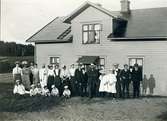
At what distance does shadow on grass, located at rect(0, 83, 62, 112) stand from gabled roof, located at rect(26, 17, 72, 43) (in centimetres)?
596

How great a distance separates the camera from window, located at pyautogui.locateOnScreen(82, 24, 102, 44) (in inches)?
697

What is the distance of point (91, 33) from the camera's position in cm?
1780

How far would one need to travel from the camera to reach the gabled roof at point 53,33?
62.7 ft

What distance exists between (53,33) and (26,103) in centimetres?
821

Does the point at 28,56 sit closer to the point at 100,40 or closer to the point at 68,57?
the point at 68,57

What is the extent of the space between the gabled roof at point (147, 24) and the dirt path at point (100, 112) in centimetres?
479

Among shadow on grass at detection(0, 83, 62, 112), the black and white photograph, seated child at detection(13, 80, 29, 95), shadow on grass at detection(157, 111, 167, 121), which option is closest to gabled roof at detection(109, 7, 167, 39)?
the black and white photograph

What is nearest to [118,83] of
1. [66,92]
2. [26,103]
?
[66,92]

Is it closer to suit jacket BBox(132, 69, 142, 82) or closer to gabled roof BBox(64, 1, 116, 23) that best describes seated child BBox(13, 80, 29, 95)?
suit jacket BBox(132, 69, 142, 82)

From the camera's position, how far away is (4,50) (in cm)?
2252

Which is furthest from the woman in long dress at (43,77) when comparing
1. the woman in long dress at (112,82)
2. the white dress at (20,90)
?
the woman in long dress at (112,82)

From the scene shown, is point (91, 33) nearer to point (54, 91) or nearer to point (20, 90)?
point (54, 91)

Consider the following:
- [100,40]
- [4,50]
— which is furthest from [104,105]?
[4,50]

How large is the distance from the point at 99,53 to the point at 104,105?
6242 millimetres
